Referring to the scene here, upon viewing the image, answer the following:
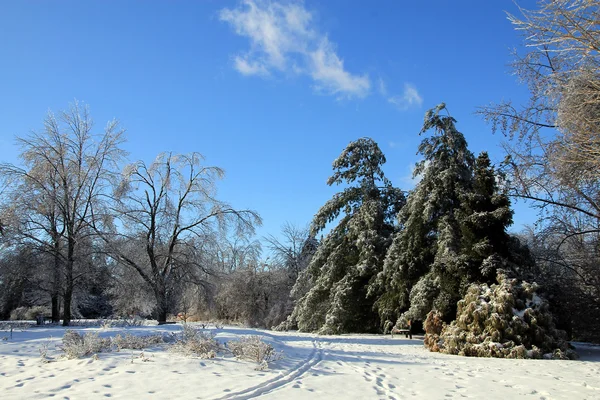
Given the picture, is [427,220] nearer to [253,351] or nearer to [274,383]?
[253,351]

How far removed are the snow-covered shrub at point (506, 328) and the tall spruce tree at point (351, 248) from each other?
853cm

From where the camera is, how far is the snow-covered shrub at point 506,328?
1255 centimetres

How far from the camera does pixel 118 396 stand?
20.5 feet

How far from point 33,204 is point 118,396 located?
57.1ft

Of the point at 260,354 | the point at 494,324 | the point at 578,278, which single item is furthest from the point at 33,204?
the point at 578,278

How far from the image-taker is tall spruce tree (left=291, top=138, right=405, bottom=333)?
22.8 metres

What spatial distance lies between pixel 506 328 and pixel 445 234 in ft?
19.0

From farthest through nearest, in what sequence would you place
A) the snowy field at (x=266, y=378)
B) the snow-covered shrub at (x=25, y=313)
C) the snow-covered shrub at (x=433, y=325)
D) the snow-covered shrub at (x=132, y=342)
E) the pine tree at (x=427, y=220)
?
the snow-covered shrub at (x=25, y=313) → the pine tree at (x=427, y=220) → the snow-covered shrub at (x=433, y=325) → the snow-covered shrub at (x=132, y=342) → the snowy field at (x=266, y=378)

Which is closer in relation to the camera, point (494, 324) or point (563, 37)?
point (563, 37)

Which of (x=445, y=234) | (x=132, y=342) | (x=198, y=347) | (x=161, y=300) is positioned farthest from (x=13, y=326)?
(x=445, y=234)

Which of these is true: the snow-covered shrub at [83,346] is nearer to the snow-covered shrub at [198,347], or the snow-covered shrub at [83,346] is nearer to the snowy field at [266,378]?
the snowy field at [266,378]

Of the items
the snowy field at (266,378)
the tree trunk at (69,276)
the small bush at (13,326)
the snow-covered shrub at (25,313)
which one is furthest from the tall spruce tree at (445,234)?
the snow-covered shrub at (25,313)

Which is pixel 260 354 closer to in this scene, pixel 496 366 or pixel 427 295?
pixel 496 366

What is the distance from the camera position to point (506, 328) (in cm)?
1278
